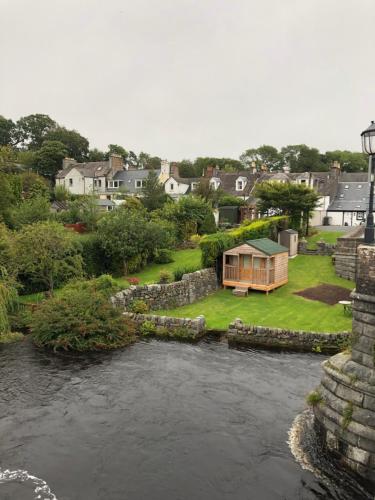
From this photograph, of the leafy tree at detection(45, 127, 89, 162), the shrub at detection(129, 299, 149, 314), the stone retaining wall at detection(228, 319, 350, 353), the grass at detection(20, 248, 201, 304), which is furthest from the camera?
the leafy tree at detection(45, 127, 89, 162)

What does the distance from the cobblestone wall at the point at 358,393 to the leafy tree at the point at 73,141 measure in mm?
94734

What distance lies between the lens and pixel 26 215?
36.1 metres

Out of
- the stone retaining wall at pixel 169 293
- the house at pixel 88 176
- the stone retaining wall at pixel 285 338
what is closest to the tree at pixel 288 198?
the stone retaining wall at pixel 169 293

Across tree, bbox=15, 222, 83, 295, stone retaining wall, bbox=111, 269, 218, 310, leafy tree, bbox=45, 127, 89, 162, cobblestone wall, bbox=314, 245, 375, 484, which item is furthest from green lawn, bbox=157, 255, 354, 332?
leafy tree, bbox=45, 127, 89, 162

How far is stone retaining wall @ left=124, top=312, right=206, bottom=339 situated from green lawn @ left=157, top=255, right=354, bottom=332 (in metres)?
0.93

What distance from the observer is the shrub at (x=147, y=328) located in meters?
24.4

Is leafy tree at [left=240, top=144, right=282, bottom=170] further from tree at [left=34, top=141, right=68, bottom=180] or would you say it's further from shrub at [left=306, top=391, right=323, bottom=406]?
shrub at [left=306, top=391, right=323, bottom=406]

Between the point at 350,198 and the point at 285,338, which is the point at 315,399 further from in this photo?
the point at 350,198

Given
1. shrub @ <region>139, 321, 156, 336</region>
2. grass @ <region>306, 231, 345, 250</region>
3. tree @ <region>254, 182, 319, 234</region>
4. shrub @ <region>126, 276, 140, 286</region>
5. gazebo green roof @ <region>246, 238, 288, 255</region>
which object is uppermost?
tree @ <region>254, 182, 319, 234</region>

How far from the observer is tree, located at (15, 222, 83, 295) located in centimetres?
2695

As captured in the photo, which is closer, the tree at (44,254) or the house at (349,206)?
the tree at (44,254)

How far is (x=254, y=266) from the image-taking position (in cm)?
3084

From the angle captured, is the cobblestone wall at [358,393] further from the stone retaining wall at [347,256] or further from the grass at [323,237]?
the grass at [323,237]

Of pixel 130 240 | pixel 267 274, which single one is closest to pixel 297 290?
pixel 267 274
